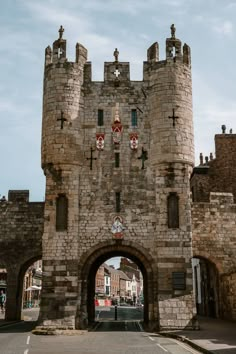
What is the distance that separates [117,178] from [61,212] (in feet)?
9.49

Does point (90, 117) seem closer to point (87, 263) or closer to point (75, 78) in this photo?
point (75, 78)

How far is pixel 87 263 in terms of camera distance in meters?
20.3

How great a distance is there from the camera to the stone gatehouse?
19656 millimetres

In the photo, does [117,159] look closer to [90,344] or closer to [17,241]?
[17,241]

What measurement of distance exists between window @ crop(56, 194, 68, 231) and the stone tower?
4cm

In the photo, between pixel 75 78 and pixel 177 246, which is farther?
pixel 75 78

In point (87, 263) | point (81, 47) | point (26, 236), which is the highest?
point (81, 47)

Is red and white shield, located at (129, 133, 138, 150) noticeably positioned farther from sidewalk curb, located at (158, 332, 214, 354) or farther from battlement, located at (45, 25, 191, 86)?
sidewalk curb, located at (158, 332, 214, 354)

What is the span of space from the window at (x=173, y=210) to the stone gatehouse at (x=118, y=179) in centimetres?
4

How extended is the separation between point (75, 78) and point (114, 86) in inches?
73.3

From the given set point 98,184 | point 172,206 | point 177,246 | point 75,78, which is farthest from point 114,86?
point 177,246

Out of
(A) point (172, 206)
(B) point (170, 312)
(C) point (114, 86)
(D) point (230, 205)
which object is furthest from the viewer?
(D) point (230, 205)

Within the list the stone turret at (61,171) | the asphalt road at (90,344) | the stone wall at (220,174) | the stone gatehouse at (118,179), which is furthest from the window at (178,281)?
the stone wall at (220,174)

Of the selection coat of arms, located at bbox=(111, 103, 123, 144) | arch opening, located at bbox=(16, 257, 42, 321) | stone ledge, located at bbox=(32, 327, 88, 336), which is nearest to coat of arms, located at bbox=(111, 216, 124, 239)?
coat of arms, located at bbox=(111, 103, 123, 144)
